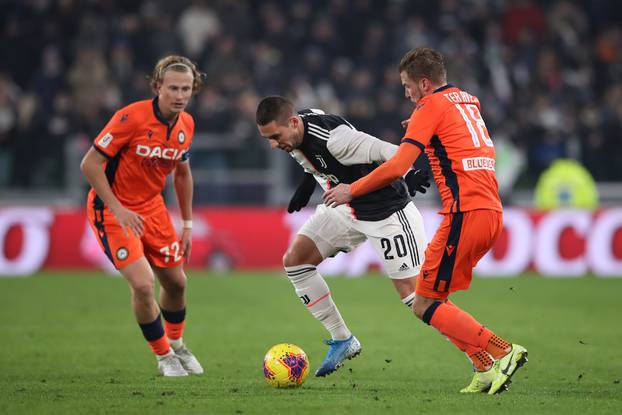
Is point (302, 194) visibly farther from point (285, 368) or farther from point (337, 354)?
point (285, 368)

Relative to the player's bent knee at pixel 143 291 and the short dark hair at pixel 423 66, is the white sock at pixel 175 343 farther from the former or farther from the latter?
the short dark hair at pixel 423 66

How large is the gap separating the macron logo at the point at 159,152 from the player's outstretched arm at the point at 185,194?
0.20 metres

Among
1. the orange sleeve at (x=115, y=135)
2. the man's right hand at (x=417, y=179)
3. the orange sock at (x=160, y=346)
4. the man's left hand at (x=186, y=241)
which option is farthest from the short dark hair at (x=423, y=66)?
the orange sock at (x=160, y=346)

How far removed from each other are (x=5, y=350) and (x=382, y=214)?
12.9 feet

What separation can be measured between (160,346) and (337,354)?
4.60ft

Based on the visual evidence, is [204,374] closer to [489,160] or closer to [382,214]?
[382,214]

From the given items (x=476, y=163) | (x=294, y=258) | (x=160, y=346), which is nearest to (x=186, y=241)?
(x=160, y=346)

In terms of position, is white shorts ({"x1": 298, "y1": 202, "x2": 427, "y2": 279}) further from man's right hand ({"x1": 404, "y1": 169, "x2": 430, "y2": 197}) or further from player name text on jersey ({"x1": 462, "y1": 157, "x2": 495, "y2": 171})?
player name text on jersey ({"x1": 462, "y1": 157, "x2": 495, "y2": 171})


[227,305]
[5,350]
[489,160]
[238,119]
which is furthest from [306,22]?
[489,160]

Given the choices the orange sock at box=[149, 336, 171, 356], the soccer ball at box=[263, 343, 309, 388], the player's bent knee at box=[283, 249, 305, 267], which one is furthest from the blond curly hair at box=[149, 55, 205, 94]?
the soccer ball at box=[263, 343, 309, 388]

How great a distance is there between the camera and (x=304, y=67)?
67.3ft

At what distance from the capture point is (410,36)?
69.3ft

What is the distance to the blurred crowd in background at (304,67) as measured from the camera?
1878 cm

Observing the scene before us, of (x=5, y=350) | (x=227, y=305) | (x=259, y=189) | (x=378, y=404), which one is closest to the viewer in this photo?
(x=378, y=404)
